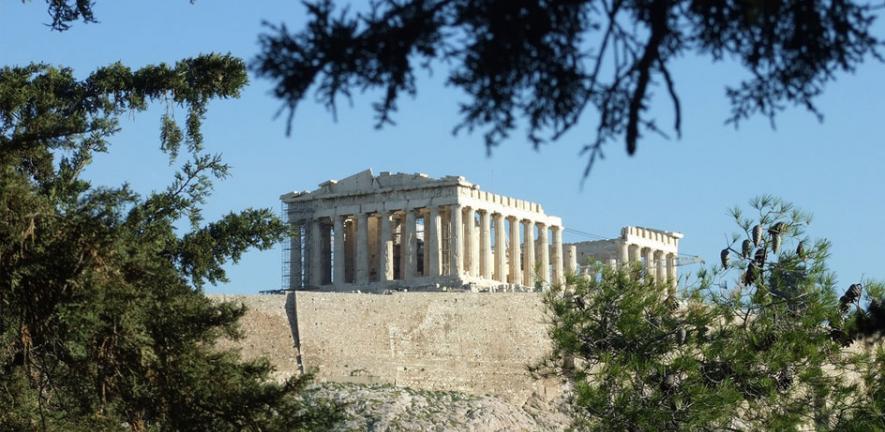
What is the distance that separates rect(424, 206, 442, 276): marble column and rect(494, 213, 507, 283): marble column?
8.49 ft

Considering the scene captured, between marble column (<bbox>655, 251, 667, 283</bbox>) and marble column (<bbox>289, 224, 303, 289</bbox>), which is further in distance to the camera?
marble column (<bbox>655, 251, 667, 283</bbox>)

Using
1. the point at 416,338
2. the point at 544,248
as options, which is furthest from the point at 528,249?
the point at 416,338

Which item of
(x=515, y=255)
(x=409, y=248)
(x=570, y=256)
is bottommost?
(x=515, y=255)

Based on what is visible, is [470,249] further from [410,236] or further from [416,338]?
[416,338]

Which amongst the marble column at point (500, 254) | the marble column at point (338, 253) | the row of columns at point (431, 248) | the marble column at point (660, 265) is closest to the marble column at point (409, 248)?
the row of columns at point (431, 248)

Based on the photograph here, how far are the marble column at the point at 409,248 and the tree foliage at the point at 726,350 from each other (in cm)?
2587

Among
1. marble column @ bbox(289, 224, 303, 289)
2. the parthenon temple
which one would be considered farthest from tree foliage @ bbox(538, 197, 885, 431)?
marble column @ bbox(289, 224, 303, 289)

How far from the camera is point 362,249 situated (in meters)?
56.3

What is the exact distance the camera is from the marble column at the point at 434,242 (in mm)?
54688

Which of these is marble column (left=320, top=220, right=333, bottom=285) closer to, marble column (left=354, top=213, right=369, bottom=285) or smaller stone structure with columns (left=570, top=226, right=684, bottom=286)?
marble column (left=354, top=213, right=369, bottom=285)

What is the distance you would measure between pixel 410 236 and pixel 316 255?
12.9 ft

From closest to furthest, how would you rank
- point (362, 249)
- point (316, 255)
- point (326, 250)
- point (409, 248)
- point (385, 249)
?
point (409, 248) < point (385, 249) < point (362, 249) < point (316, 255) < point (326, 250)

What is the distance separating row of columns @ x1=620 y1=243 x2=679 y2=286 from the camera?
→ 2478 inches

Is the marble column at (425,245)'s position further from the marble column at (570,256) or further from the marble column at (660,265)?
the marble column at (660,265)
